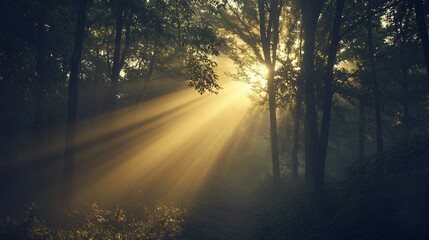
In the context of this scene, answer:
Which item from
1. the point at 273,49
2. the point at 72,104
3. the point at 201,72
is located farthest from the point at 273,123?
the point at 72,104

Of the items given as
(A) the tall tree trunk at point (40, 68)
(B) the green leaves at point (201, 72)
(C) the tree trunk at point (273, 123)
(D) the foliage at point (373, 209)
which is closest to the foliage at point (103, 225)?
(D) the foliage at point (373, 209)

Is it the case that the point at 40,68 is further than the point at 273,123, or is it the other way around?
the point at 273,123

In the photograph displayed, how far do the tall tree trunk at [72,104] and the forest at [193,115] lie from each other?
47 millimetres

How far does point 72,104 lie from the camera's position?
570 inches

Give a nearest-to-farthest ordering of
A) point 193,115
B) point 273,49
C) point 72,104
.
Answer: point 72,104
point 273,49
point 193,115

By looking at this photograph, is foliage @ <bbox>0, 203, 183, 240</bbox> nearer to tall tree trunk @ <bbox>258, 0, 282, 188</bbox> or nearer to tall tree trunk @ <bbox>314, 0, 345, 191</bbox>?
tall tree trunk @ <bbox>314, 0, 345, 191</bbox>

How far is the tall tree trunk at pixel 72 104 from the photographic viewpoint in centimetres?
1407

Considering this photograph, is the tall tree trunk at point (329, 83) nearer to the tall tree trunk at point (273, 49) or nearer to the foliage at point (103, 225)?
the foliage at point (103, 225)

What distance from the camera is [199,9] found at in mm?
26391

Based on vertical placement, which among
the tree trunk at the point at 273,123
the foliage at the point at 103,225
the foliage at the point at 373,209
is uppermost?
the tree trunk at the point at 273,123

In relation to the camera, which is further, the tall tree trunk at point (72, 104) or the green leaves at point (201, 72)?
the tall tree trunk at point (72, 104)

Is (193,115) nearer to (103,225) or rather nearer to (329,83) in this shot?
(329,83)

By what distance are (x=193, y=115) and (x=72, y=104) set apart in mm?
31110

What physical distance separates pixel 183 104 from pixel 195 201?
818 inches
